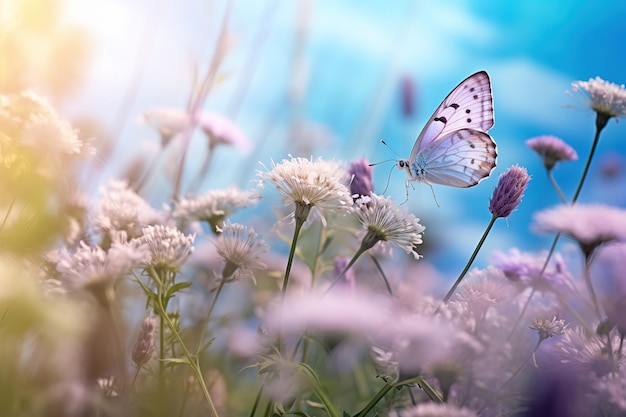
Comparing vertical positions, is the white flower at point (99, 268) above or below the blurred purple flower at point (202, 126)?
below

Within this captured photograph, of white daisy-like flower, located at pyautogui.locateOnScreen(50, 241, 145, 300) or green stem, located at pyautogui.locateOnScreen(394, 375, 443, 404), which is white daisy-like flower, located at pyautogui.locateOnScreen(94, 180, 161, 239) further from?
green stem, located at pyautogui.locateOnScreen(394, 375, 443, 404)

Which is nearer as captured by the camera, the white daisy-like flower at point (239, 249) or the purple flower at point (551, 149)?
the white daisy-like flower at point (239, 249)

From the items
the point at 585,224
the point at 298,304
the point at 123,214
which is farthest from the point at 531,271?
the point at 123,214

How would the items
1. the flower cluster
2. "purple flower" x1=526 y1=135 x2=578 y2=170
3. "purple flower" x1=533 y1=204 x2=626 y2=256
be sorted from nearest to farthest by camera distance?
the flower cluster → "purple flower" x1=533 y1=204 x2=626 y2=256 → "purple flower" x1=526 y1=135 x2=578 y2=170

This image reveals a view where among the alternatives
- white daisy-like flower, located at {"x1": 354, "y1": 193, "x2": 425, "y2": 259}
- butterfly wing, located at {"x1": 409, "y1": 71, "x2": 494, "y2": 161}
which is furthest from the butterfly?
white daisy-like flower, located at {"x1": 354, "y1": 193, "x2": 425, "y2": 259}

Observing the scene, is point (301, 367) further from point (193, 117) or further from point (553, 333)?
point (193, 117)

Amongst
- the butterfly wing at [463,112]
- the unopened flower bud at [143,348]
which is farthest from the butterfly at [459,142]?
the unopened flower bud at [143,348]

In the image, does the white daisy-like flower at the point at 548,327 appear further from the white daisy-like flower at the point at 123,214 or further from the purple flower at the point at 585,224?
the white daisy-like flower at the point at 123,214

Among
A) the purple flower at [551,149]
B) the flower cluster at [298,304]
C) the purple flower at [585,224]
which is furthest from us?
the purple flower at [551,149]

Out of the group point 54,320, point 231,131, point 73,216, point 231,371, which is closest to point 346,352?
point 231,371
